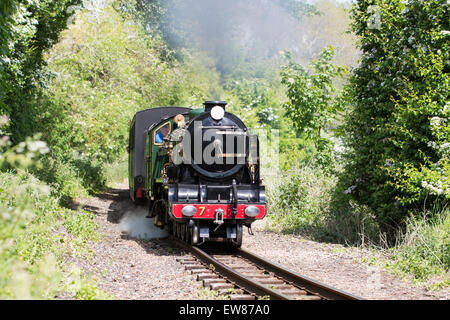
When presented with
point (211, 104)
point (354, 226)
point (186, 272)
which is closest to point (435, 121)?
point (354, 226)

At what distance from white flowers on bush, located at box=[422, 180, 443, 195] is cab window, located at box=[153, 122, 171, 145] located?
5729mm

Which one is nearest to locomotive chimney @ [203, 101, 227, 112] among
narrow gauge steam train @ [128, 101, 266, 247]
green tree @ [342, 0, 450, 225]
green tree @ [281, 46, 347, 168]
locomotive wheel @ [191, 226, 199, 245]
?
narrow gauge steam train @ [128, 101, 266, 247]

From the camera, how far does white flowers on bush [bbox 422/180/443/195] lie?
8.42 metres

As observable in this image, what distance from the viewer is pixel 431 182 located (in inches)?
340

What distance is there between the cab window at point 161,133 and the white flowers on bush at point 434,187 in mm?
5729

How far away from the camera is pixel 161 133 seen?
455 inches

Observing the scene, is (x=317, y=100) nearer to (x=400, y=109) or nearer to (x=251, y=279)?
(x=400, y=109)

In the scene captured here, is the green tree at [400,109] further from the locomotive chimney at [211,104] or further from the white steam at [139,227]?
the white steam at [139,227]

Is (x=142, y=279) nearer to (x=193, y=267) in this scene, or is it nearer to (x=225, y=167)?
(x=193, y=267)

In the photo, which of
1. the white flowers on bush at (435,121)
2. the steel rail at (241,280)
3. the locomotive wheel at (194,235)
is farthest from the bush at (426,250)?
the locomotive wheel at (194,235)

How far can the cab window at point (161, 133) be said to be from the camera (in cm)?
1149

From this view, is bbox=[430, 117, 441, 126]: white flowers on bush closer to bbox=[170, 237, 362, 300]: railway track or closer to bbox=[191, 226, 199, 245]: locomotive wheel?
bbox=[170, 237, 362, 300]: railway track

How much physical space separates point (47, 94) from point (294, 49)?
119 ft
